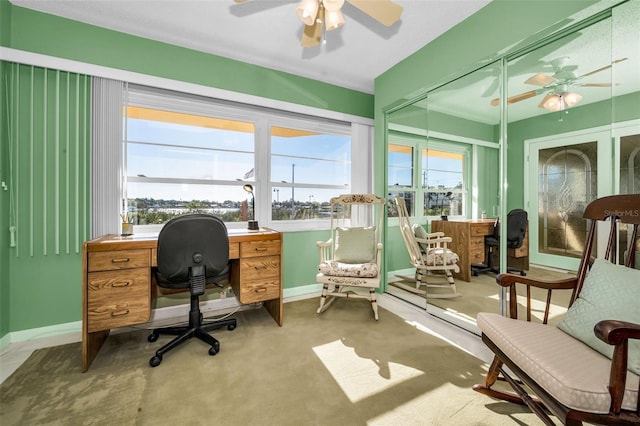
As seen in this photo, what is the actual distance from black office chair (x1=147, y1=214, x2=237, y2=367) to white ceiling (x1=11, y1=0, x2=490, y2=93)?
173 centimetres

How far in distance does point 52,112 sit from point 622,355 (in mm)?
3683

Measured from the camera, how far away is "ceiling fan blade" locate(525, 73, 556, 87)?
70.0 inches

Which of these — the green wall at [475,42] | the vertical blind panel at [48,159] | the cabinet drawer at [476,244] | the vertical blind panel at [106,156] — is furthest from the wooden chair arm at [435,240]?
the vertical blind panel at [48,159]

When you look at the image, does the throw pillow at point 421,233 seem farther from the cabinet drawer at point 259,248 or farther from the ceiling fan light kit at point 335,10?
the ceiling fan light kit at point 335,10

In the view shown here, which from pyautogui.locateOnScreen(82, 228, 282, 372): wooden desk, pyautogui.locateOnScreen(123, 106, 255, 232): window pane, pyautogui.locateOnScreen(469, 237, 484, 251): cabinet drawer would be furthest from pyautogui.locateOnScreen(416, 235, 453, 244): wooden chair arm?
pyautogui.locateOnScreen(123, 106, 255, 232): window pane

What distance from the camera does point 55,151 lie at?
2082 millimetres

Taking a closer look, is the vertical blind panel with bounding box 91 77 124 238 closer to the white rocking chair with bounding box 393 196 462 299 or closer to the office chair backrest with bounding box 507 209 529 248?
the white rocking chair with bounding box 393 196 462 299

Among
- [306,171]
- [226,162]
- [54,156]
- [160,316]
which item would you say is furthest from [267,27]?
[160,316]

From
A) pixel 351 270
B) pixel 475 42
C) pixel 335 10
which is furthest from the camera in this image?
pixel 351 270

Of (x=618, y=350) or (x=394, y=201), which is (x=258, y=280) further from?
(x=618, y=350)

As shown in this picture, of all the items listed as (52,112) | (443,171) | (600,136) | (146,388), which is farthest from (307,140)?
(146,388)

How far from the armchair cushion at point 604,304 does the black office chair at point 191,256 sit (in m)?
2.14

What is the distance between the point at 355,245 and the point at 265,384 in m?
1.65

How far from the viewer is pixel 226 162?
2.81m
